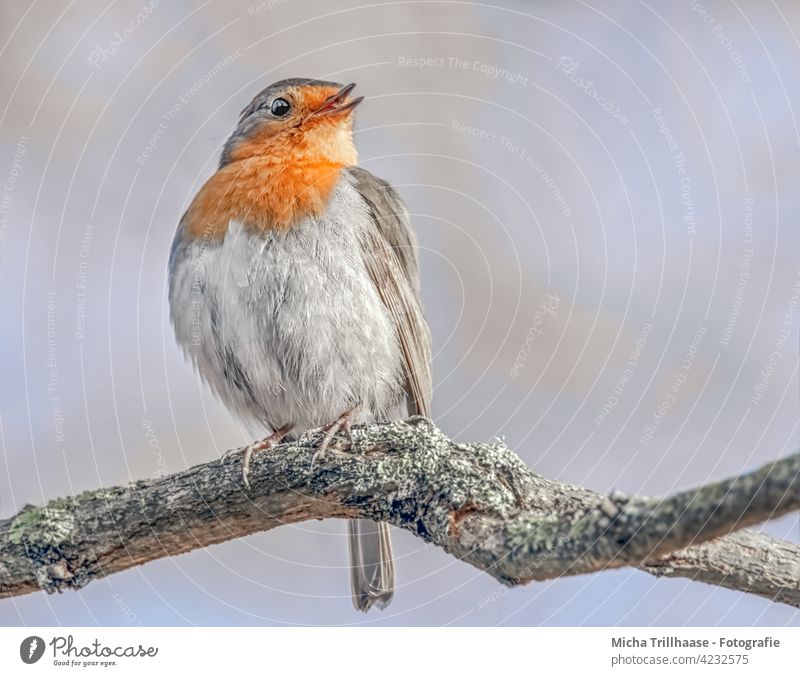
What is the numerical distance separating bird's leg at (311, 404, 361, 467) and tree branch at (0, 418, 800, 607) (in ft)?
0.11

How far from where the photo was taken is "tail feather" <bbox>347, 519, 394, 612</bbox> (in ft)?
11.3

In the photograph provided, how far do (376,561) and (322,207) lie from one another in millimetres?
1469

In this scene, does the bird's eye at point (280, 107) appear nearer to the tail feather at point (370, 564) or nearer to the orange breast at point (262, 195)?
the orange breast at point (262, 195)

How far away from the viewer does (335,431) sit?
3055 millimetres

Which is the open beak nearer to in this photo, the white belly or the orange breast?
the orange breast

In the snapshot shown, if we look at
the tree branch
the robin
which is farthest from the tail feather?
Answer: the tree branch

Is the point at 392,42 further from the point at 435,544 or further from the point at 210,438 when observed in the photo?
the point at 435,544

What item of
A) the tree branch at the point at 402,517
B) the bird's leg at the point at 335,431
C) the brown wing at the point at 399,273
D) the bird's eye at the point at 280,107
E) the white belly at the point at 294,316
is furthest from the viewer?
the bird's eye at the point at 280,107

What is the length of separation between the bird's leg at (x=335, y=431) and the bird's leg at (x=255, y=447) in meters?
0.22

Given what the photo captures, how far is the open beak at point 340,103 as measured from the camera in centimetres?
365

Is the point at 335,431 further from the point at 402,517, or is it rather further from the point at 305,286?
the point at 305,286
